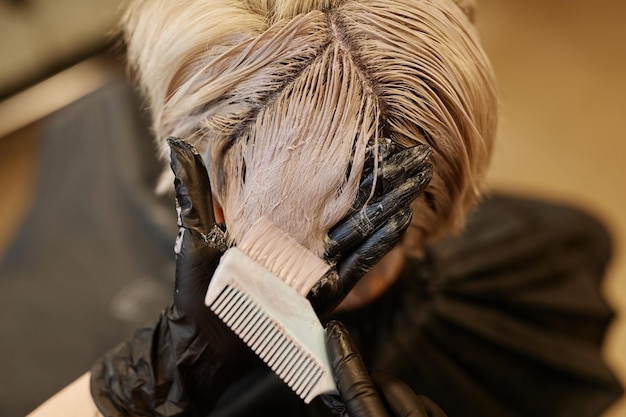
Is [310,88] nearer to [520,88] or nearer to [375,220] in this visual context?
[375,220]

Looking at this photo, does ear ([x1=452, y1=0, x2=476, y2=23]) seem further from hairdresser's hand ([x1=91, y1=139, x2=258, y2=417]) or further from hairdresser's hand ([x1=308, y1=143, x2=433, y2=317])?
hairdresser's hand ([x1=91, y1=139, x2=258, y2=417])

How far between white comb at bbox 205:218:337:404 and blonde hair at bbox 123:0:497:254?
45 millimetres

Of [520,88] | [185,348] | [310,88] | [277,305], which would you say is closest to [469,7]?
[310,88]

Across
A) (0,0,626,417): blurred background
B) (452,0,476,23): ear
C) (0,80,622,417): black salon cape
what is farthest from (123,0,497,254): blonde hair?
(0,0,626,417): blurred background

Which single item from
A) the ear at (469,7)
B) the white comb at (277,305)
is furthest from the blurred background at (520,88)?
the white comb at (277,305)

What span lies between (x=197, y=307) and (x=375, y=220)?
0.27 metres

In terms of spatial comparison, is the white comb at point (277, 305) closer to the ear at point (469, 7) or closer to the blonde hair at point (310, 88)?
the blonde hair at point (310, 88)

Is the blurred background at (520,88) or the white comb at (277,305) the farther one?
the blurred background at (520,88)

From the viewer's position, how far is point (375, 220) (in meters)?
0.71

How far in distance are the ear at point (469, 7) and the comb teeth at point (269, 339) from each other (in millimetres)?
496

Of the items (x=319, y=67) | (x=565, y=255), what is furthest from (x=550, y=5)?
(x=319, y=67)

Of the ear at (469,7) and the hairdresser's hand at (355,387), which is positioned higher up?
the ear at (469,7)

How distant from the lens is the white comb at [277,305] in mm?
684

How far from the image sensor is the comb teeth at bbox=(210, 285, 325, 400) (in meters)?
0.69
